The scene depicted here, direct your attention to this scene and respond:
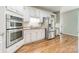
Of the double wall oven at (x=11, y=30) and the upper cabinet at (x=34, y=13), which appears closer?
the double wall oven at (x=11, y=30)

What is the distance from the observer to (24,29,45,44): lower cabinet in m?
3.42

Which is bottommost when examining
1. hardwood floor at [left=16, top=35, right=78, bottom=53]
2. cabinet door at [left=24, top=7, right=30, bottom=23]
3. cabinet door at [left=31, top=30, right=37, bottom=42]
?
hardwood floor at [left=16, top=35, right=78, bottom=53]

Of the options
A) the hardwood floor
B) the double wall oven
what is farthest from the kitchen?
the hardwood floor

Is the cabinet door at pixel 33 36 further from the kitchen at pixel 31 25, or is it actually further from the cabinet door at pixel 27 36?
the cabinet door at pixel 27 36

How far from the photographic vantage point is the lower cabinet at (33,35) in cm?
342

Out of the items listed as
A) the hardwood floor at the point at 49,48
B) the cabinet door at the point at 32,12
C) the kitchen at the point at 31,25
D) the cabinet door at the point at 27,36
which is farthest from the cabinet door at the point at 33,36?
the cabinet door at the point at 32,12

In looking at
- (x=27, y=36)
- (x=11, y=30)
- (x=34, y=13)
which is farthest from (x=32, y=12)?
(x=11, y=30)

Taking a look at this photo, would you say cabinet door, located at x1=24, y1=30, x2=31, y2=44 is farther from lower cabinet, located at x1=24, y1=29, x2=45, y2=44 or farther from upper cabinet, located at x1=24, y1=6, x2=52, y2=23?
upper cabinet, located at x1=24, y1=6, x2=52, y2=23

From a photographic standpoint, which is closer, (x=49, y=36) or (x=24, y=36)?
(x=24, y=36)

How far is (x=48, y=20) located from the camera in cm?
459

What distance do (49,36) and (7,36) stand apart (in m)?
2.95
